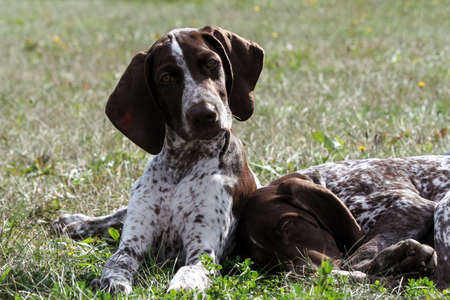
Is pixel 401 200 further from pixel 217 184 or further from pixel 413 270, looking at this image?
pixel 217 184

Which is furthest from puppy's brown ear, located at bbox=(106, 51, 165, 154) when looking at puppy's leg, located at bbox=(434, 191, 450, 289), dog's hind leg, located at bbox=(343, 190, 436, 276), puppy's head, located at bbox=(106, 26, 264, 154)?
puppy's leg, located at bbox=(434, 191, 450, 289)

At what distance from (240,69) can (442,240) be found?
1559 millimetres

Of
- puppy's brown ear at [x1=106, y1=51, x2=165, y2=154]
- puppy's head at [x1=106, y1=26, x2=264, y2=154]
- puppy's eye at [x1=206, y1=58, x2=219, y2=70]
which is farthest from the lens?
puppy's brown ear at [x1=106, y1=51, x2=165, y2=154]

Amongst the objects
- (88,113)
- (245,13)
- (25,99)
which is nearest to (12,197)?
(88,113)

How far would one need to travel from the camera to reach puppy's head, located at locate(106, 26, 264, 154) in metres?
3.48

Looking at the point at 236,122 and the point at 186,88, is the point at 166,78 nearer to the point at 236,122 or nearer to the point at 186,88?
the point at 186,88

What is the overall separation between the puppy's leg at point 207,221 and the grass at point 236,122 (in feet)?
0.57

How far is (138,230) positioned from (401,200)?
1.60 metres

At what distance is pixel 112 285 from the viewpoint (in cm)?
328

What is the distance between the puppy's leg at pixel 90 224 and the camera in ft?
14.7

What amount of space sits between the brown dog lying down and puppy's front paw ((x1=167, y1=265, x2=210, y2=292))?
50 centimetres

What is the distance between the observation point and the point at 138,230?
3734 mm

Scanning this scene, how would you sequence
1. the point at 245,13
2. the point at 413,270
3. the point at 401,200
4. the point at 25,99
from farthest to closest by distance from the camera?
the point at 245,13 < the point at 25,99 < the point at 401,200 < the point at 413,270

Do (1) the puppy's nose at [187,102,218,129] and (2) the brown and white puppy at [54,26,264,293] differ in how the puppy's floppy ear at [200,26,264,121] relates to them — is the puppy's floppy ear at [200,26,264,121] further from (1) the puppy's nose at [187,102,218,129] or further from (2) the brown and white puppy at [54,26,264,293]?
(1) the puppy's nose at [187,102,218,129]
